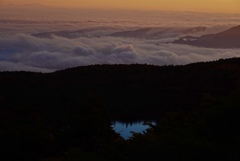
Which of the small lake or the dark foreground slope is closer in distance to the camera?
the dark foreground slope

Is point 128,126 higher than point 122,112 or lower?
lower

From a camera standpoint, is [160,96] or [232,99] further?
[160,96]

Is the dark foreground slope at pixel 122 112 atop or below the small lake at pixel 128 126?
atop

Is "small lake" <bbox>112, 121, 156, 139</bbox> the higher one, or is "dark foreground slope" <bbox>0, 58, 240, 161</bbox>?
"dark foreground slope" <bbox>0, 58, 240, 161</bbox>

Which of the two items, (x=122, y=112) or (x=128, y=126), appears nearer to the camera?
(x=128, y=126)

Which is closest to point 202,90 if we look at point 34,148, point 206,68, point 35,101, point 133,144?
point 206,68

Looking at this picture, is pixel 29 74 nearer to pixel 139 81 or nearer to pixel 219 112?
pixel 139 81

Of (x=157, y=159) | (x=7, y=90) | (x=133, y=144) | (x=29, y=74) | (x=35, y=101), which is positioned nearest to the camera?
(x=157, y=159)

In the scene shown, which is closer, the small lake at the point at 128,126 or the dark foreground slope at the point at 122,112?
the dark foreground slope at the point at 122,112
